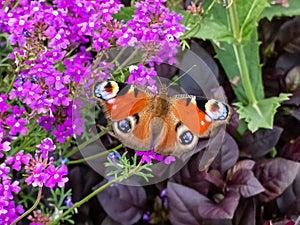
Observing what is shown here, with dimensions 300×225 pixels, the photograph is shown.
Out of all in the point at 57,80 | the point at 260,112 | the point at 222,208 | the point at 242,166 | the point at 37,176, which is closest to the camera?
the point at 37,176

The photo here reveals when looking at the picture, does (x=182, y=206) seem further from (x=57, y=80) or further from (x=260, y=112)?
(x=57, y=80)

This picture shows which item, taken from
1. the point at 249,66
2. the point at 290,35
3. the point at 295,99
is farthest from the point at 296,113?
the point at 290,35

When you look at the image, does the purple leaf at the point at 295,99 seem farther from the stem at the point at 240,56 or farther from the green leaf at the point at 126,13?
the green leaf at the point at 126,13

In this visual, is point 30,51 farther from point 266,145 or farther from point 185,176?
point 266,145

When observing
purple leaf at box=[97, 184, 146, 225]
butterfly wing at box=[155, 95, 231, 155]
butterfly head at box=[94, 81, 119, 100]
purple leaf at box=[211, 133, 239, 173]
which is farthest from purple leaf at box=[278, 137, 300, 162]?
butterfly head at box=[94, 81, 119, 100]

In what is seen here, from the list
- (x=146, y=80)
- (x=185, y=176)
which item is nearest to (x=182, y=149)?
(x=146, y=80)

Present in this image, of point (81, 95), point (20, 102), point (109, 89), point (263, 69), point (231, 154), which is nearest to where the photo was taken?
point (109, 89)

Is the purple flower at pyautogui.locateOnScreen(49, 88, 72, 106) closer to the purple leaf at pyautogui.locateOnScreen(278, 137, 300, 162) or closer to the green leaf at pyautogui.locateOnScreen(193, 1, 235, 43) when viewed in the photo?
the green leaf at pyautogui.locateOnScreen(193, 1, 235, 43)
